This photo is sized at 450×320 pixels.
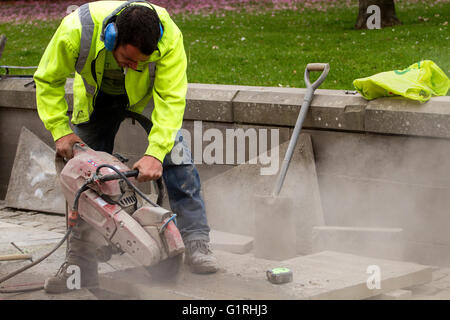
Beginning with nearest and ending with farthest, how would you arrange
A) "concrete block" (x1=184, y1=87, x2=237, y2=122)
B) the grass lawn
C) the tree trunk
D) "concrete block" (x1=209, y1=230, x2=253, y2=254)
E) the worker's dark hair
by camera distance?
1. the worker's dark hair
2. "concrete block" (x1=209, y1=230, x2=253, y2=254)
3. "concrete block" (x1=184, y1=87, x2=237, y2=122)
4. the grass lawn
5. the tree trunk

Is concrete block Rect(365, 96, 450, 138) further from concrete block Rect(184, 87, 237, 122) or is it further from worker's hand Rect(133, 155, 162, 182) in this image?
worker's hand Rect(133, 155, 162, 182)

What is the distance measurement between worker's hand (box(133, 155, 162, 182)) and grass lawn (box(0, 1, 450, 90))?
3086 millimetres

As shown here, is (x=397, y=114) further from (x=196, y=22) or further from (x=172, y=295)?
(x=196, y=22)

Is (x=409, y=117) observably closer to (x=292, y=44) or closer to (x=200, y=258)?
(x=200, y=258)

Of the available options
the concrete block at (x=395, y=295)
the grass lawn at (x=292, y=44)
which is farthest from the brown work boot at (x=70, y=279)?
the grass lawn at (x=292, y=44)

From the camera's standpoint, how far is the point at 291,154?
205 inches

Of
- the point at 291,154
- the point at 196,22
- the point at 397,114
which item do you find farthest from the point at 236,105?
the point at 196,22

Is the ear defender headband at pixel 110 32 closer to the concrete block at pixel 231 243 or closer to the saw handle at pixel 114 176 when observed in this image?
the saw handle at pixel 114 176

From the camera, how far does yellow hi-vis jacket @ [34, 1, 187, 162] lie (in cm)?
420

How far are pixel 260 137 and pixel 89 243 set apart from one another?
178 centimetres

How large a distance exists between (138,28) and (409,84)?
6.56 feet

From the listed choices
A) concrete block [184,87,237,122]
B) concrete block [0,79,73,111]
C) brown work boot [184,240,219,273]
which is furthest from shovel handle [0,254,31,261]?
concrete block [0,79,73,111]

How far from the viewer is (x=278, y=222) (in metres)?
5.18

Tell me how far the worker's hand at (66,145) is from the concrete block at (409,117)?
1.97 meters
